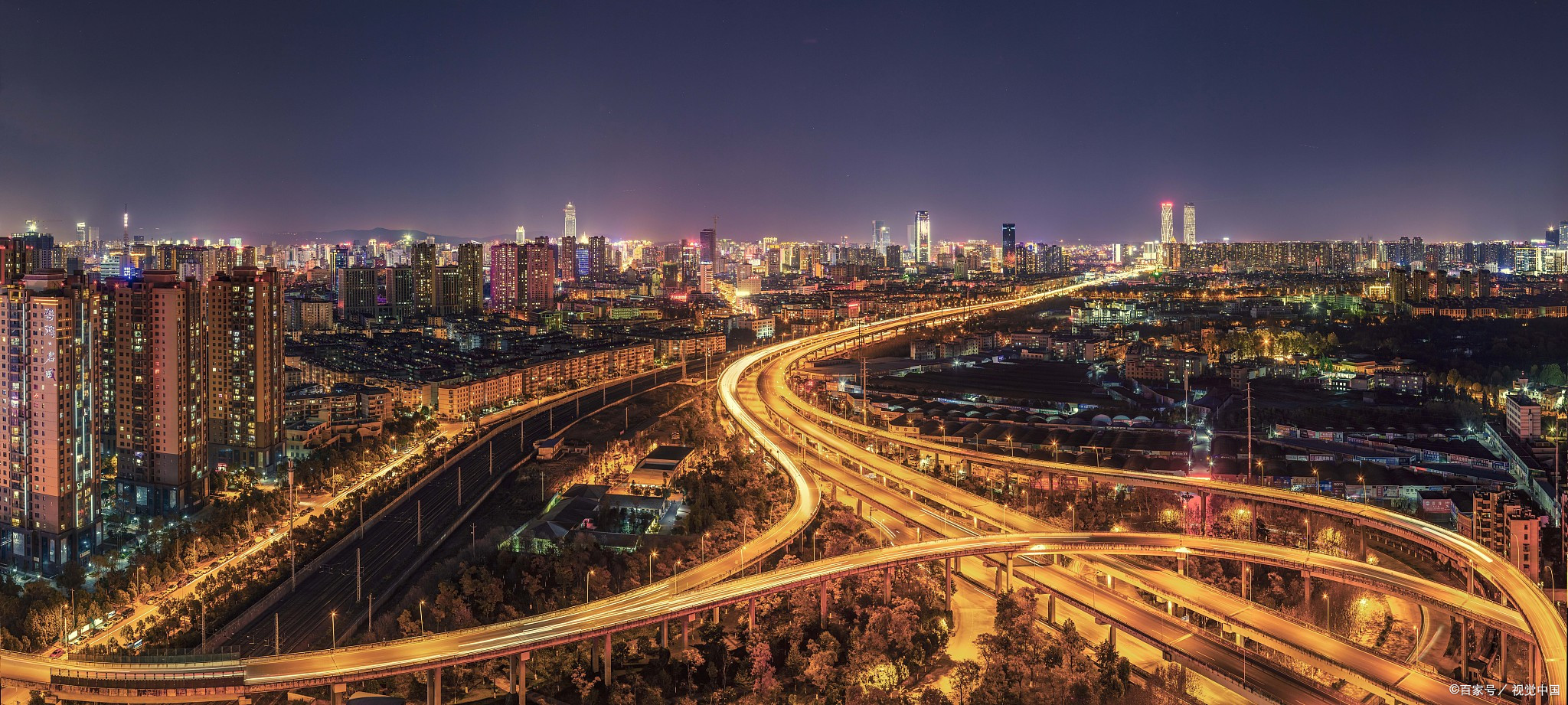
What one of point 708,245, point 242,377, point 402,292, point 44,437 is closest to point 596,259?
point 708,245

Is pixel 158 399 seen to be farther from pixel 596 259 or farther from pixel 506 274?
pixel 596 259

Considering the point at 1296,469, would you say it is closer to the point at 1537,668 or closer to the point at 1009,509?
the point at 1009,509

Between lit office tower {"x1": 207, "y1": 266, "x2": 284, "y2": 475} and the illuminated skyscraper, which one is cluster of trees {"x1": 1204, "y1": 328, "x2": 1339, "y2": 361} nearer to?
lit office tower {"x1": 207, "y1": 266, "x2": 284, "y2": 475}

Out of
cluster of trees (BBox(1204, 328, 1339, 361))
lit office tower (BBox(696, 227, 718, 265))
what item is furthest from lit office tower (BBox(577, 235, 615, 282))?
cluster of trees (BBox(1204, 328, 1339, 361))

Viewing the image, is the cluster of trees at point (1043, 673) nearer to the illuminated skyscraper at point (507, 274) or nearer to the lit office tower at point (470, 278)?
the lit office tower at point (470, 278)

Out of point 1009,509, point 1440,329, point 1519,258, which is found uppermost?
point 1519,258

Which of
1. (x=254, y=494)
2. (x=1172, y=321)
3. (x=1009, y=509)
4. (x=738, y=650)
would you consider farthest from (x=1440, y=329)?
(x=254, y=494)

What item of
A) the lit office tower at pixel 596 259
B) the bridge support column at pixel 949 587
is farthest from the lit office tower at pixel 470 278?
the bridge support column at pixel 949 587
